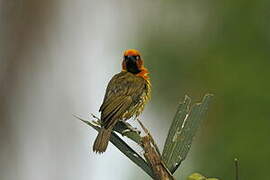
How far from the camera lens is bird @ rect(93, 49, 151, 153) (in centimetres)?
288

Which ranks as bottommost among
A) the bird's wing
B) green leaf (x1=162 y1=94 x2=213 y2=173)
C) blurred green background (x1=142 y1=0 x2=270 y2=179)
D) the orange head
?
blurred green background (x1=142 y1=0 x2=270 y2=179)

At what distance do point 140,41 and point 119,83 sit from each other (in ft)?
18.9

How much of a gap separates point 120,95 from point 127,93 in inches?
3.4

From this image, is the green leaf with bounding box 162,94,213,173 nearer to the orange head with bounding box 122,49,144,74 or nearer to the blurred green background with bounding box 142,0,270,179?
the orange head with bounding box 122,49,144,74

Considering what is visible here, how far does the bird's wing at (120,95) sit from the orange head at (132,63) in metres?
0.03

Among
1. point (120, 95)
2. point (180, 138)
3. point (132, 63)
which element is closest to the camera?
point (180, 138)

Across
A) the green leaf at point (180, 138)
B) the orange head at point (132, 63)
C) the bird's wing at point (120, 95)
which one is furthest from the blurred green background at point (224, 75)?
the green leaf at point (180, 138)

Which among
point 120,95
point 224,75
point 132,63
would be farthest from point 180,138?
point 224,75

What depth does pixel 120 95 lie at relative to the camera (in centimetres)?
306

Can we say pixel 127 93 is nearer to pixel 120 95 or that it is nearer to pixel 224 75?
pixel 120 95

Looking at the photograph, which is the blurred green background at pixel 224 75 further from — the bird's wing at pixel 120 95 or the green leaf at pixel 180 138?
the green leaf at pixel 180 138

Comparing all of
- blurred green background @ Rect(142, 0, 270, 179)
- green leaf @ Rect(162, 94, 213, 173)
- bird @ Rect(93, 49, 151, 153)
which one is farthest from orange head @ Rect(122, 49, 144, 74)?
blurred green background @ Rect(142, 0, 270, 179)

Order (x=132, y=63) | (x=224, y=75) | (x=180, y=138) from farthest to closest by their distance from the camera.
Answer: (x=224, y=75) < (x=132, y=63) < (x=180, y=138)

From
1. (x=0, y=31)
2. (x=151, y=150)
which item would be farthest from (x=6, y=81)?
(x=151, y=150)
